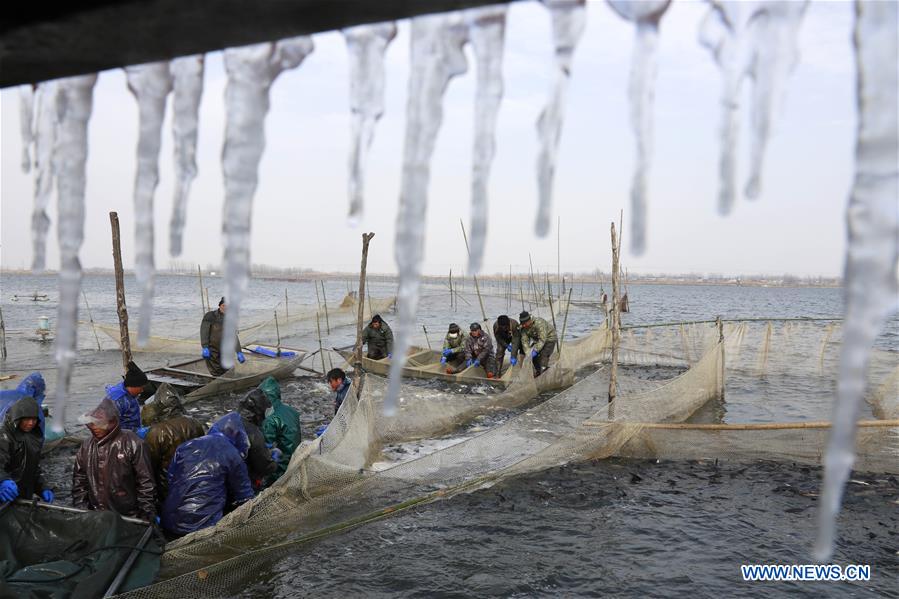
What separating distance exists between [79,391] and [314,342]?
35.8 ft

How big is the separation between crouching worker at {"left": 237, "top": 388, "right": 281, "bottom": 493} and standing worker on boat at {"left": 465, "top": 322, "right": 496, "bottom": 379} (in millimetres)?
7368

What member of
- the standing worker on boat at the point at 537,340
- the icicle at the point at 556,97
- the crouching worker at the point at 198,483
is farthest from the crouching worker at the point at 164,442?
the standing worker on boat at the point at 537,340

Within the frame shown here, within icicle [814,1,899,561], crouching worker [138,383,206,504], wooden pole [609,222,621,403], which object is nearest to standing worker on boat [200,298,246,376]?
crouching worker [138,383,206,504]

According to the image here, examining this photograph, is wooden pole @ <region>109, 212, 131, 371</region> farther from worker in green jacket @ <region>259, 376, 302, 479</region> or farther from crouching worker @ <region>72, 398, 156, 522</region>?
crouching worker @ <region>72, 398, 156, 522</region>

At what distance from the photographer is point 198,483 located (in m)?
4.62

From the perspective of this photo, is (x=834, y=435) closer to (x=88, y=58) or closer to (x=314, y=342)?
(x=88, y=58)

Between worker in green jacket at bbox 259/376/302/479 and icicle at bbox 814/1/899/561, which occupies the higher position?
icicle at bbox 814/1/899/561

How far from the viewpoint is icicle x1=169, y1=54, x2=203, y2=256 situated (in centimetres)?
134

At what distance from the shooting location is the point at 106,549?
3955 millimetres

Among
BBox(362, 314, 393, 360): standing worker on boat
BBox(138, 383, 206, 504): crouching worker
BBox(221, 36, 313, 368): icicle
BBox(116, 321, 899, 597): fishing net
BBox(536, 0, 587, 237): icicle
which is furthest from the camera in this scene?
BBox(362, 314, 393, 360): standing worker on boat

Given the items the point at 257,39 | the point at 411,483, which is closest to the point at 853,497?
the point at 411,483

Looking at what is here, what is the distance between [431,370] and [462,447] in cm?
708

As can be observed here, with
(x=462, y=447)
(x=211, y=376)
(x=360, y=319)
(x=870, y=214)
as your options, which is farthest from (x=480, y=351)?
(x=870, y=214)

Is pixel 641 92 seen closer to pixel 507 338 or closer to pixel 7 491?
pixel 7 491
